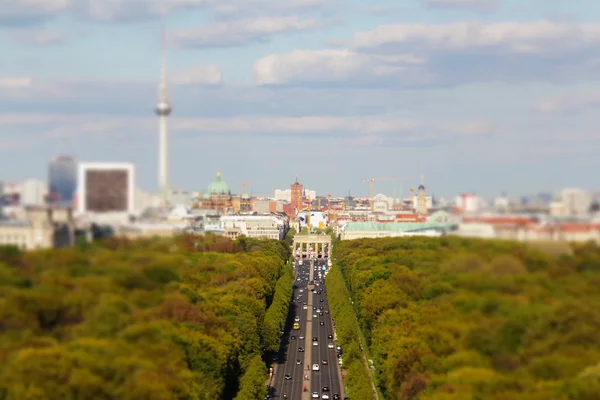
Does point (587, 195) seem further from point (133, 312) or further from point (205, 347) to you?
point (205, 347)

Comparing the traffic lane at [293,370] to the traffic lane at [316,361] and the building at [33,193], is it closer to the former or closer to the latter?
the traffic lane at [316,361]

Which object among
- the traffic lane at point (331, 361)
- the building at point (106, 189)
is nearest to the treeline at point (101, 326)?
the building at point (106, 189)

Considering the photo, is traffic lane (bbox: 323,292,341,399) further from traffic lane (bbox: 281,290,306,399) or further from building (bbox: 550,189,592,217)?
building (bbox: 550,189,592,217)

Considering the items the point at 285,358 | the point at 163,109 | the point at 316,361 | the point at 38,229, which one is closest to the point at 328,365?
the point at 316,361

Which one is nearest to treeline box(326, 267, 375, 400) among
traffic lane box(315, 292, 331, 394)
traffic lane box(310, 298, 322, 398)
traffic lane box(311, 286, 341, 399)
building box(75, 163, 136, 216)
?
traffic lane box(311, 286, 341, 399)

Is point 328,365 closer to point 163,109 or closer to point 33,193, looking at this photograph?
point 163,109

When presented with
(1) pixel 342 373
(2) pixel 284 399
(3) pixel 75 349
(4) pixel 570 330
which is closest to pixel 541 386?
(4) pixel 570 330
